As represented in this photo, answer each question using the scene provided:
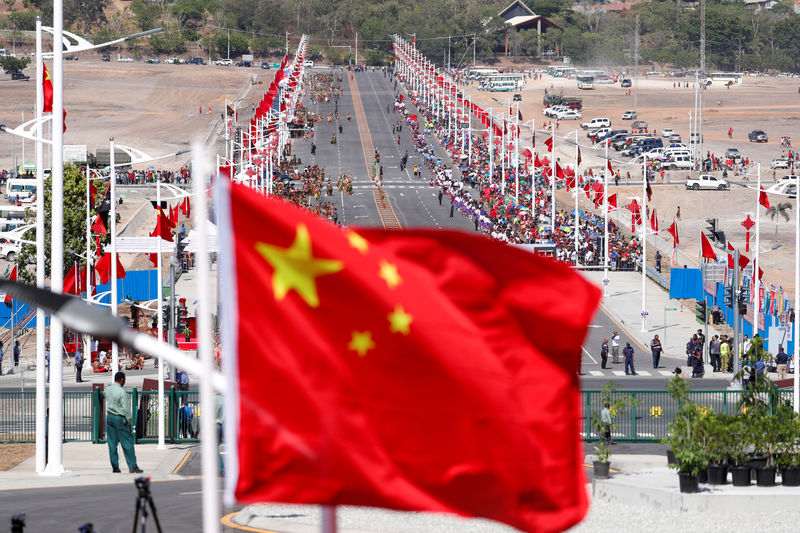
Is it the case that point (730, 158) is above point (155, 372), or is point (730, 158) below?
above

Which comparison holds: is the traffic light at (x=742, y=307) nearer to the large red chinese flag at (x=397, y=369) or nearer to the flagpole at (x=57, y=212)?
the flagpole at (x=57, y=212)

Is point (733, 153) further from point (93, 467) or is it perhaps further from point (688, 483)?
point (688, 483)

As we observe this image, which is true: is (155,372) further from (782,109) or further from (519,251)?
(782,109)

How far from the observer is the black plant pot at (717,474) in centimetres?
2336

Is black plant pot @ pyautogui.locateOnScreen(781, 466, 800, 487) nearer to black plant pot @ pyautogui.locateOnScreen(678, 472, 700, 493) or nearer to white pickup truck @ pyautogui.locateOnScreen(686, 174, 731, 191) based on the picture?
black plant pot @ pyautogui.locateOnScreen(678, 472, 700, 493)

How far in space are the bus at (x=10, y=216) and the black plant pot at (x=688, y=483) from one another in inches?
2606

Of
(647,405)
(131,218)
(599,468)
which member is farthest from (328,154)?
(599,468)

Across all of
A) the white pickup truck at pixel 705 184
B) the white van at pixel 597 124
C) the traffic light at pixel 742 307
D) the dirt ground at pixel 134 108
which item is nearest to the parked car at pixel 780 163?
the white pickup truck at pixel 705 184

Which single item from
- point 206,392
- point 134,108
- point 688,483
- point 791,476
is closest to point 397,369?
point 206,392

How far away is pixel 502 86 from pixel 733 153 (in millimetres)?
67583

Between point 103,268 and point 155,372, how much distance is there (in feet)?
14.1

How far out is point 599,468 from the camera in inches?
968

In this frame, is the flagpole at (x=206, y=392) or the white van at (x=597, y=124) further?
the white van at (x=597, y=124)

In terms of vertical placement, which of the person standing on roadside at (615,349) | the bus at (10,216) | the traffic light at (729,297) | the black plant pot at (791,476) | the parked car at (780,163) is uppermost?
the parked car at (780,163)
